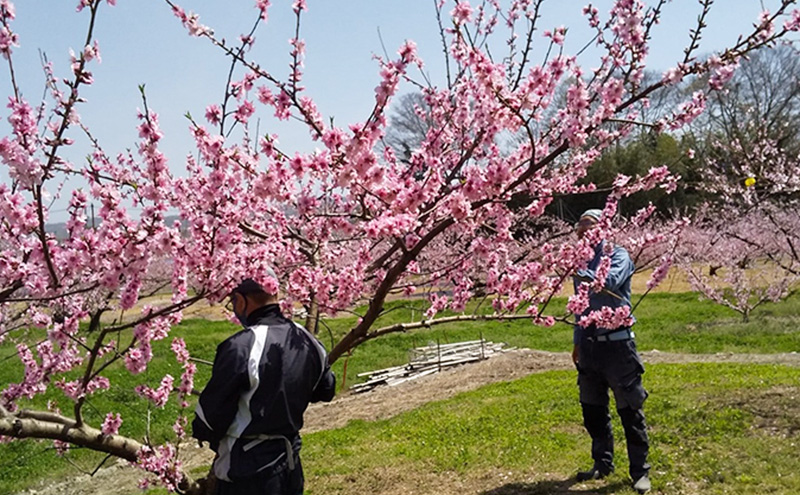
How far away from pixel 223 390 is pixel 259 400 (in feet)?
0.53

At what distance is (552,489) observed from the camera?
519 centimetres

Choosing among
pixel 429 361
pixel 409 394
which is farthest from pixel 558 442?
pixel 429 361

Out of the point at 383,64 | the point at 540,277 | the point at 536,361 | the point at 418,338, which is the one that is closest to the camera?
the point at 383,64

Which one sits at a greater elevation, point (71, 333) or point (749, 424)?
point (71, 333)

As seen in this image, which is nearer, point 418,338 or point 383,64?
point 383,64

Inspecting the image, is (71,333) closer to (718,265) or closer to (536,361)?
(536,361)

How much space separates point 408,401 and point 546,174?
6.86 meters

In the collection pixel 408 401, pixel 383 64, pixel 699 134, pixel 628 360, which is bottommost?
pixel 408 401

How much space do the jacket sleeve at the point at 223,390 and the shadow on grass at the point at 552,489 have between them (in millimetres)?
3101

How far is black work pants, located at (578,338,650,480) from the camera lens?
15.5ft

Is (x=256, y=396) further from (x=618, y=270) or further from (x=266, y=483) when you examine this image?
(x=618, y=270)

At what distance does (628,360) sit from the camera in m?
4.73

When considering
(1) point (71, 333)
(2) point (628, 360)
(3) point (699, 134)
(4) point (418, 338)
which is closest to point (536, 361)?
(4) point (418, 338)

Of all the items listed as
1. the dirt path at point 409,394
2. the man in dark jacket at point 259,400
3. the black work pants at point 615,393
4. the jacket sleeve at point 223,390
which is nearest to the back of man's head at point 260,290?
the man in dark jacket at point 259,400
